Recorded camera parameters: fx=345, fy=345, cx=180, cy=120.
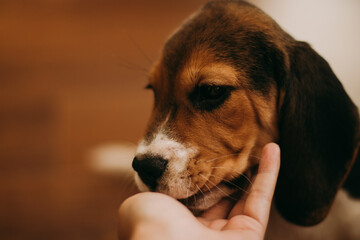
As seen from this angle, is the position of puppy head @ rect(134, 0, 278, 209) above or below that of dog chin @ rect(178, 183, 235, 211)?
above

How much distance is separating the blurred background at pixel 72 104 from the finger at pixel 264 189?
2.04m

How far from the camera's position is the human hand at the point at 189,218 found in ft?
4.24

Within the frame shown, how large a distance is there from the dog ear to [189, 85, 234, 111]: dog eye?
1.09 feet

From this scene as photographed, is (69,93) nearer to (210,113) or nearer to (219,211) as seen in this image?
(210,113)

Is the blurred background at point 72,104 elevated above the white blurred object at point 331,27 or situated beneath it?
situated beneath

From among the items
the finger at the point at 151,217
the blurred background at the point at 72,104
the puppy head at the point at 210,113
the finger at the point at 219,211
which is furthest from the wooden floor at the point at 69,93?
the finger at the point at 151,217

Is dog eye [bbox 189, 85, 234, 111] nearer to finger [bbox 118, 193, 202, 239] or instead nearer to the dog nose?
the dog nose

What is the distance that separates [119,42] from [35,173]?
2.06m

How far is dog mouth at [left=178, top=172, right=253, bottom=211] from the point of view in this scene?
5.75 feet

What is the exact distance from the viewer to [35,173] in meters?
4.14

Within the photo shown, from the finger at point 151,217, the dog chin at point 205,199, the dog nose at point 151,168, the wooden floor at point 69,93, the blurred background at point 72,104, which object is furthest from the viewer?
the wooden floor at point 69,93

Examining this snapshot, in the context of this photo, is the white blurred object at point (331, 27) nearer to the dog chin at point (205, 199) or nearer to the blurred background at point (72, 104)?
the blurred background at point (72, 104)

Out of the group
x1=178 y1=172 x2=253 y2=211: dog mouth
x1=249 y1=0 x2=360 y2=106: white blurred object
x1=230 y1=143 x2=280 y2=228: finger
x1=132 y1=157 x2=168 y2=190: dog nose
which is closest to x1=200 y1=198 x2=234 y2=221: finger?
x1=178 y1=172 x2=253 y2=211: dog mouth

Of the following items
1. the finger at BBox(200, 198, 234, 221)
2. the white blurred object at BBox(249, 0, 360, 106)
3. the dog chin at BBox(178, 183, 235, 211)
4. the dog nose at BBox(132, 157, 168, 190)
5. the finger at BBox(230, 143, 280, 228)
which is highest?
the white blurred object at BBox(249, 0, 360, 106)
